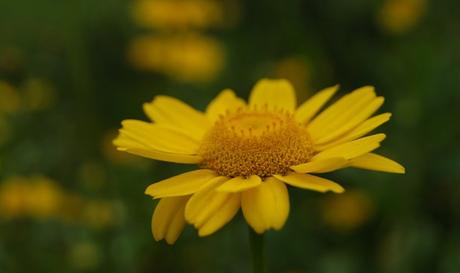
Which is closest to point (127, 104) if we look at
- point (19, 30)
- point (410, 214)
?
point (19, 30)

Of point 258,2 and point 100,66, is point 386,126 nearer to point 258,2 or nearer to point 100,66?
point 258,2

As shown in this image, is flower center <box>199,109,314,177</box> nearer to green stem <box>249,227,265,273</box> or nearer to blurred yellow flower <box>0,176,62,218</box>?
green stem <box>249,227,265,273</box>

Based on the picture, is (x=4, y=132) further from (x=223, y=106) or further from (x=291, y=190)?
(x=291, y=190)

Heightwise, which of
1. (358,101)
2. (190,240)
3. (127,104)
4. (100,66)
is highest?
(100,66)

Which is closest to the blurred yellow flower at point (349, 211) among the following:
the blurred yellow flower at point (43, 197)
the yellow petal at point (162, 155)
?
the blurred yellow flower at point (43, 197)

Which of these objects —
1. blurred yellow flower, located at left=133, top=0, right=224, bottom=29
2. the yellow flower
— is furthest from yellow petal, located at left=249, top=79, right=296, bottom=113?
blurred yellow flower, located at left=133, top=0, right=224, bottom=29

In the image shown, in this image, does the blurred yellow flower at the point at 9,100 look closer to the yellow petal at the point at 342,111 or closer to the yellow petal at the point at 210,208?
the yellow petal at the point at 342,111
